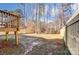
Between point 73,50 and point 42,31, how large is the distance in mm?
454

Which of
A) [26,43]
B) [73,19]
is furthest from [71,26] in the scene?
[26,43]

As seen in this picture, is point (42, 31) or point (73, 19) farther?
point (42, 31)

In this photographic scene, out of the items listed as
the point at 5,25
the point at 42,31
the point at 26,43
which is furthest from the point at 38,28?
the point at 5,25

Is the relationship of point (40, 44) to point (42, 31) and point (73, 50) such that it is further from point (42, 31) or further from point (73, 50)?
point (73, 50)

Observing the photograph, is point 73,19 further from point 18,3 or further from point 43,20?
point 18,3

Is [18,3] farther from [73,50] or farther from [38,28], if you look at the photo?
[73,50]

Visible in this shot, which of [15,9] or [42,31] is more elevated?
[15,9]

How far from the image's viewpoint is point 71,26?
267 centimetres

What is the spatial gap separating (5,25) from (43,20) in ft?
1.57
